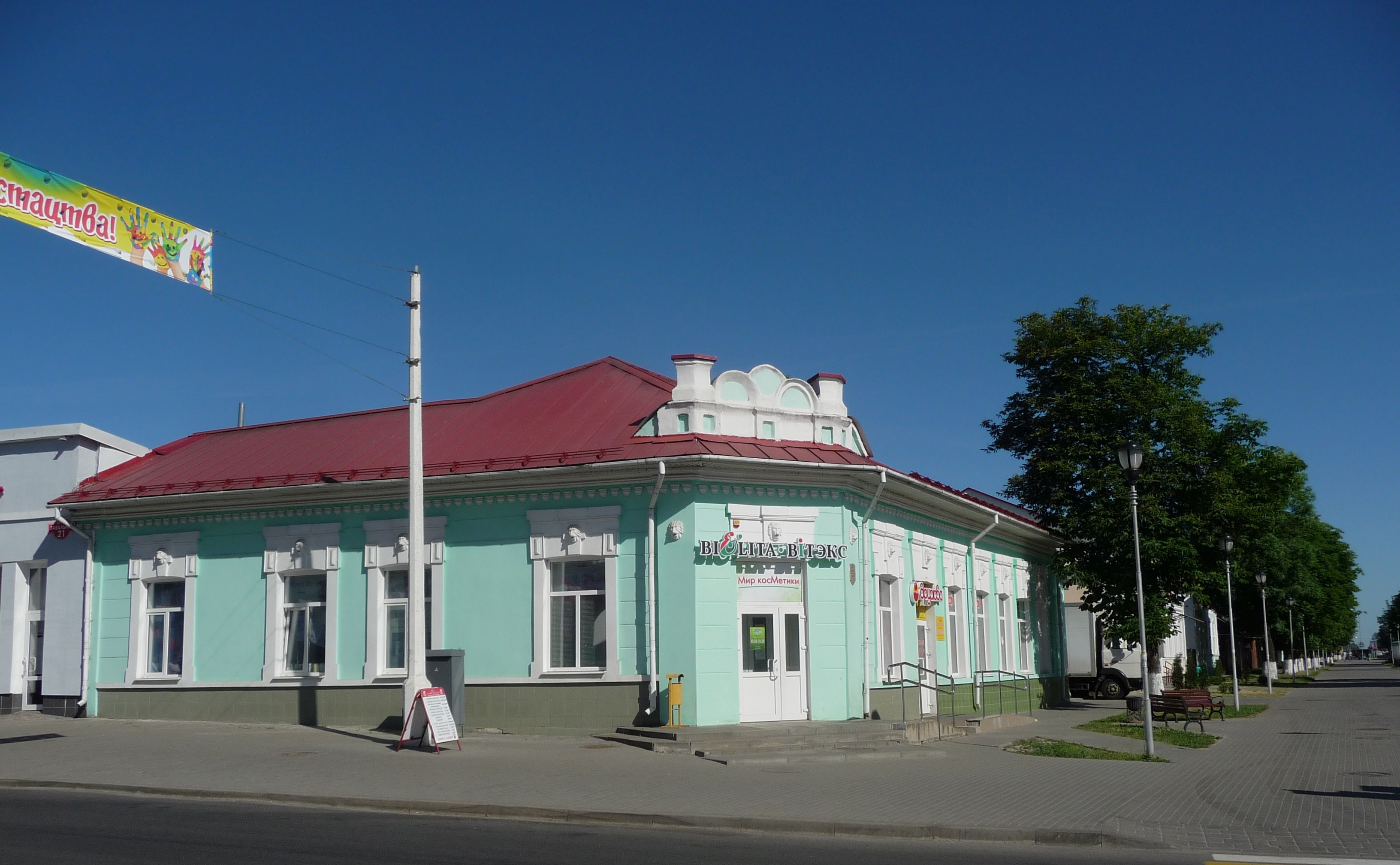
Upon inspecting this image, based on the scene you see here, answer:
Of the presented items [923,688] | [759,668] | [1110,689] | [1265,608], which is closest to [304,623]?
[759,668]

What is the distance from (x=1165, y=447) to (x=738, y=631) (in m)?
16.9

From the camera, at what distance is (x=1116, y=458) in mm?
28062

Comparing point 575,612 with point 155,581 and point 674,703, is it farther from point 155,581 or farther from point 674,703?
point 155,581

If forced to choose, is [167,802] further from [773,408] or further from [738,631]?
[773,408]

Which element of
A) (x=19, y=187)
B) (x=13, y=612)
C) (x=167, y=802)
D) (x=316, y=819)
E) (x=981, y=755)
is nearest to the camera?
(x=316, y=819)

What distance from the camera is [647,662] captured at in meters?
18.1

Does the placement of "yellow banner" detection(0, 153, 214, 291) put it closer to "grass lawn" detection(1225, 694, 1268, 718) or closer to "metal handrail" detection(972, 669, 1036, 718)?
"metal handrail" detection(972, 669, 1036, 718)

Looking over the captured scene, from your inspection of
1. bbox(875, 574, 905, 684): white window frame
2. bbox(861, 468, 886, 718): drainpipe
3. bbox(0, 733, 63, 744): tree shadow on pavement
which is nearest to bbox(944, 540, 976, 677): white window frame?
bbox(875, 574, 905, 684): white window frame

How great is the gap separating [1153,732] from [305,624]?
15986 millimetres

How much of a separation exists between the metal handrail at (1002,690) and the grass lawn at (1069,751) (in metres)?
3.56

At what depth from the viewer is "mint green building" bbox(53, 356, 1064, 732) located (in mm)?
18297

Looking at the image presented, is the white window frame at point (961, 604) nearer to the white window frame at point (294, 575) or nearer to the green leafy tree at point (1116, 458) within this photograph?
the green leafy tree at point (1116, 458)

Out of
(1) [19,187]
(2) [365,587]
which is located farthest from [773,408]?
(1) [19,187]

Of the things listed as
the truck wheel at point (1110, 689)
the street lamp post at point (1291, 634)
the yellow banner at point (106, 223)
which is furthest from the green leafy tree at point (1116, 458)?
the yellow banner at point (106, 223)
